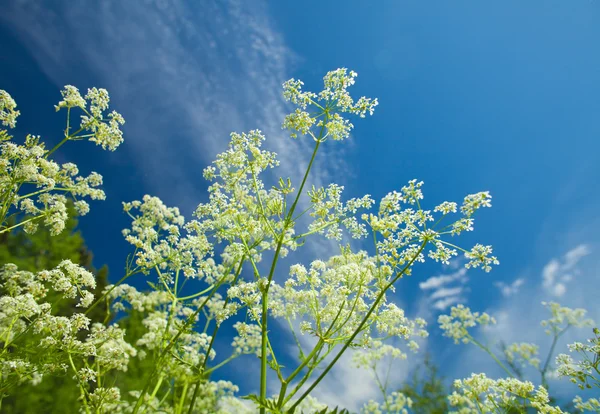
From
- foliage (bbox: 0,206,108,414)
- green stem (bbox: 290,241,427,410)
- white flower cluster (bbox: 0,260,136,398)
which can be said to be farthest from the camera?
foliage (bbox: 0,206,108,414)

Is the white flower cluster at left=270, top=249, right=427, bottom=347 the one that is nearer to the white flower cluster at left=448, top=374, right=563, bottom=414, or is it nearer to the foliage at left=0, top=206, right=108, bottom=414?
the white flower cluster at left=448, top=374, right=563, bottom=414

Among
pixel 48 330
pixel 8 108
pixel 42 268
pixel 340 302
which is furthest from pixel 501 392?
pixel 42 268

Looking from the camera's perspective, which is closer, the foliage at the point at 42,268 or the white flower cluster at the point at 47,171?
the white flower cluster at the point at 47,171

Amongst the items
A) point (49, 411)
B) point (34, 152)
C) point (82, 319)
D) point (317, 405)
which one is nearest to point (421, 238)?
point (82, 319)

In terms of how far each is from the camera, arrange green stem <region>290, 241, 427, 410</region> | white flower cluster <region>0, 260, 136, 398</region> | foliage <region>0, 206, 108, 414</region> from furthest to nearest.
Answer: foliage <region>0, 206, 108, 414</region>, white flower cluster <region>0, 260, 136, 398</region>, green stem <region>290, 241, 427, 410</region>

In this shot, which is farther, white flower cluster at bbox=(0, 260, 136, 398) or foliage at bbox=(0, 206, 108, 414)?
foliage at bbox=(0, 206, 108, 414)

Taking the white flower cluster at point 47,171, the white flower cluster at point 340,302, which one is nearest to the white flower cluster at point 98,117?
the white flower cluster at point 47,171

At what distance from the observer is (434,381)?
12.6 meters

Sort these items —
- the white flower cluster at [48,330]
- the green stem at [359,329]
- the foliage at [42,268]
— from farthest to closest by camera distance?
the foliage at [42,268], the white flower cluster at [48,330], the green stem at [359,329]

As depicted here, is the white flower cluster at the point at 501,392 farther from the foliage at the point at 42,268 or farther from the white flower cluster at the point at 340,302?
the foliage at the point at 42,268

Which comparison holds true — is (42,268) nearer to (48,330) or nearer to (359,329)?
(48,330)

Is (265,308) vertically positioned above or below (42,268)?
below

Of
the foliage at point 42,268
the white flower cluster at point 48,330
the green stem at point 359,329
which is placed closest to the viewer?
the green stem at point 359,329

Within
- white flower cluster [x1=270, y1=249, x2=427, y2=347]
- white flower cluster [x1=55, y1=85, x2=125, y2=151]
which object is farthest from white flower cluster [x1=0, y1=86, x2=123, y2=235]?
white flower cluster [x1=270, y1=249, x2=427, y2=347]
